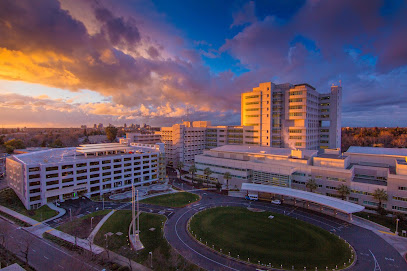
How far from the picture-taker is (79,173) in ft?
238

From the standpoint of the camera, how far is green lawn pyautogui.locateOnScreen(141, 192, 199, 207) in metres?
67.0

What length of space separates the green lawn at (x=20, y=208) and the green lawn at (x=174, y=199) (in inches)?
1002

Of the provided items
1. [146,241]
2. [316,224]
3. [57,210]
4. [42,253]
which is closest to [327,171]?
[316,224]

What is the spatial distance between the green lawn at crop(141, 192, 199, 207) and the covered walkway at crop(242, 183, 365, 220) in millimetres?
18141

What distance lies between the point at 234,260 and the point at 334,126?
99.8 m

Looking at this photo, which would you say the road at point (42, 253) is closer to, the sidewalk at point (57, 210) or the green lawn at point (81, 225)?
the green lawn at point (81, 225)

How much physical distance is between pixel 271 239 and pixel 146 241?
25996 millimetres

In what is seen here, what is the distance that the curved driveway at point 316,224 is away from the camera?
37469mm

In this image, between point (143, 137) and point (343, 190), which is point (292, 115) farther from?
point (143, 137)

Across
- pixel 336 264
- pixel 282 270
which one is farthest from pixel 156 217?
pixel 336 264

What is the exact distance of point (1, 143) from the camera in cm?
14862

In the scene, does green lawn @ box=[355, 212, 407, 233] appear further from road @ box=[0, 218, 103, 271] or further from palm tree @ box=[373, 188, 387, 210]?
road @ box=[0, 218, 103, 271]

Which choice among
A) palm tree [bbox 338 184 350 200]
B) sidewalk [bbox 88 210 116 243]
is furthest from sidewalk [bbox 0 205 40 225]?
palm tree [bbox 338 184 350 200]

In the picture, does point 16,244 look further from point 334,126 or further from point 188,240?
point 334,126
